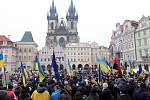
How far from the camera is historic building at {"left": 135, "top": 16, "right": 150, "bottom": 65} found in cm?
5372

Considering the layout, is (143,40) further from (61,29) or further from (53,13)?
(53,13)

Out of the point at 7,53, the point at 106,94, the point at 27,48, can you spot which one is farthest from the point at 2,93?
the point at 27,48

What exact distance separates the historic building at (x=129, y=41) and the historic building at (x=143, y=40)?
1.79m

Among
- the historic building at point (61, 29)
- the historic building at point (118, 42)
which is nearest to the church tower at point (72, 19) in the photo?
the historic building at point (61, 29)

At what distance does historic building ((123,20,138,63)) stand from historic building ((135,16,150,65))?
179 cm

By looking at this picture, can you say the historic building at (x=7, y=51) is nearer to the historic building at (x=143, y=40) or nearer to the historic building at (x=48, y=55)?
the historic building at (x=48, y=55)

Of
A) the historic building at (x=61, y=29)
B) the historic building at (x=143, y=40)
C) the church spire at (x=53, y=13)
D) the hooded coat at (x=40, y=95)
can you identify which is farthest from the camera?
the church spire at (x=53, y=13)

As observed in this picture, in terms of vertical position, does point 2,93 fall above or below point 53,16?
below

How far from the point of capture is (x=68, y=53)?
111 meters

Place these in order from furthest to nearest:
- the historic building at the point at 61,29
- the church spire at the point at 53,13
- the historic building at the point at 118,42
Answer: the church spire at the point at 53,13
the historic building at the point at 61,29
the historic building at the point at 118,42

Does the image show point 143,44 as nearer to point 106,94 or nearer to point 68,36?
point 106,94

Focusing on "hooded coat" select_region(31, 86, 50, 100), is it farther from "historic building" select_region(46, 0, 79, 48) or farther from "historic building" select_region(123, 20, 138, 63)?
"historic building" select_region(46, 0, 79, 48)

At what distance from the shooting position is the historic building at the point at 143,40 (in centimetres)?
5372

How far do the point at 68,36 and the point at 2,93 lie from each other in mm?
110688
